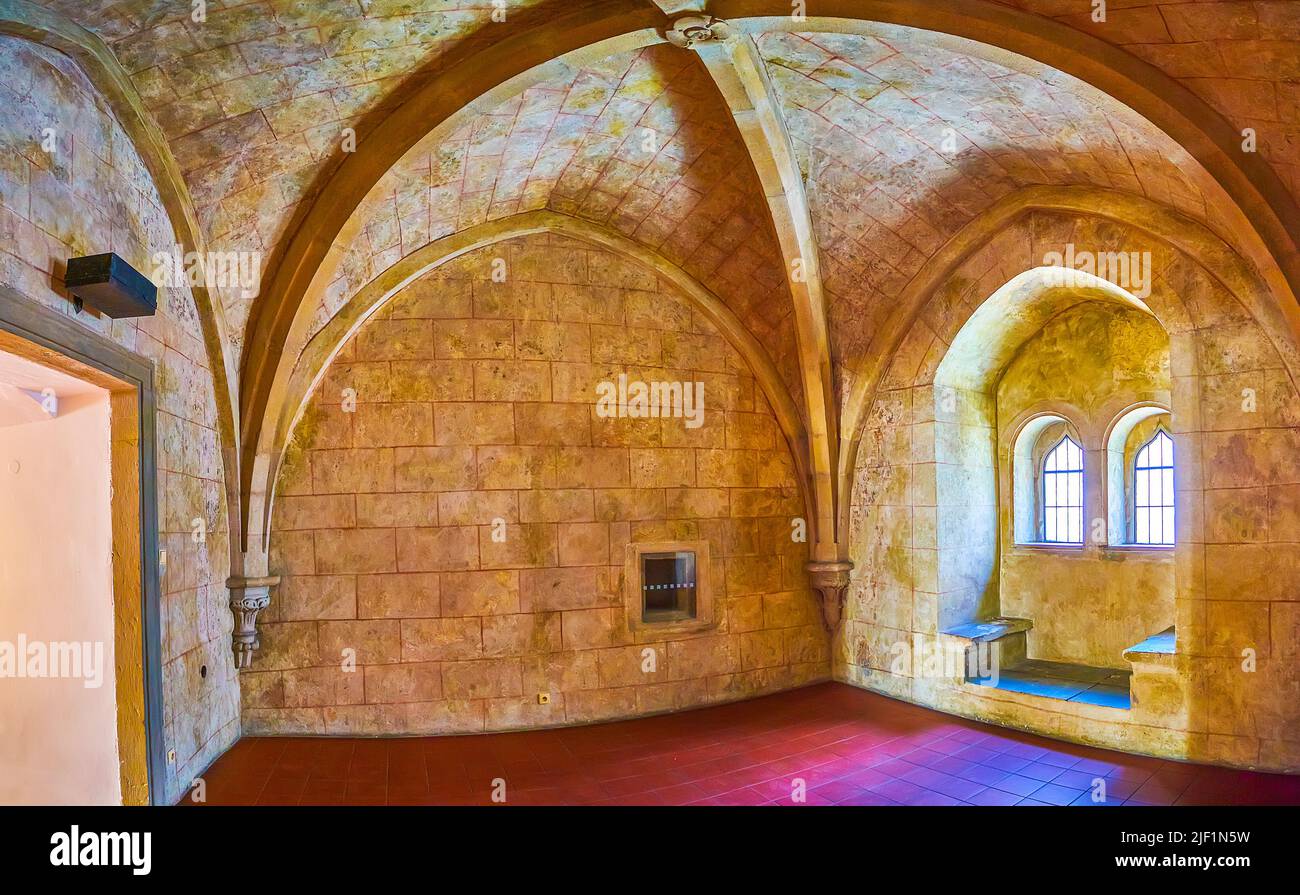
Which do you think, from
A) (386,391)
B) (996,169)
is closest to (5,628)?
(386,391)

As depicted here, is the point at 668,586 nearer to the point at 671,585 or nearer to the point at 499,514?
the point at 671,585

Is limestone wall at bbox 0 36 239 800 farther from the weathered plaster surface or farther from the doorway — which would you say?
the weathered plaster surface

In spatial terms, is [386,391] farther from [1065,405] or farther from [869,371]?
[1065,405]

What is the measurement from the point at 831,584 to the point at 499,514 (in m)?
3.35

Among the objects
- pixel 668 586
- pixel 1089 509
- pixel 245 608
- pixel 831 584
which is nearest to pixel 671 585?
pixel 668 586

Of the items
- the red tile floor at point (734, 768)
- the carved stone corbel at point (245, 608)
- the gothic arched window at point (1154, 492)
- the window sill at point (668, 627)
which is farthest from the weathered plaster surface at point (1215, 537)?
the carved stone corbel at point (245, 608)

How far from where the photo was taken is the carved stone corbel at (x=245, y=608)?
562 centimetres

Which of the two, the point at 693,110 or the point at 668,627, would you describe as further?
the point at 668,627

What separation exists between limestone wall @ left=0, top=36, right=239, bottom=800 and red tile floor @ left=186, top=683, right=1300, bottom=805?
668 mm

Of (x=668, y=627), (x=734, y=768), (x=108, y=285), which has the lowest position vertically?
(x=734, y=768)

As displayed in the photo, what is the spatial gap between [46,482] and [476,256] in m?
3.63

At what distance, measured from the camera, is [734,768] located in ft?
17.5

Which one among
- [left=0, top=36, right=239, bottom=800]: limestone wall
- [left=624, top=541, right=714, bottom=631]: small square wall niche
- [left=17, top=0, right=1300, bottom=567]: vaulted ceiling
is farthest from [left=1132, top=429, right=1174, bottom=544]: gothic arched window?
[left=0, top=36, right=239, bottom=800]: limestone wall

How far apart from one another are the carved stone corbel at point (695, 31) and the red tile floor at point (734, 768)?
4.82 m
